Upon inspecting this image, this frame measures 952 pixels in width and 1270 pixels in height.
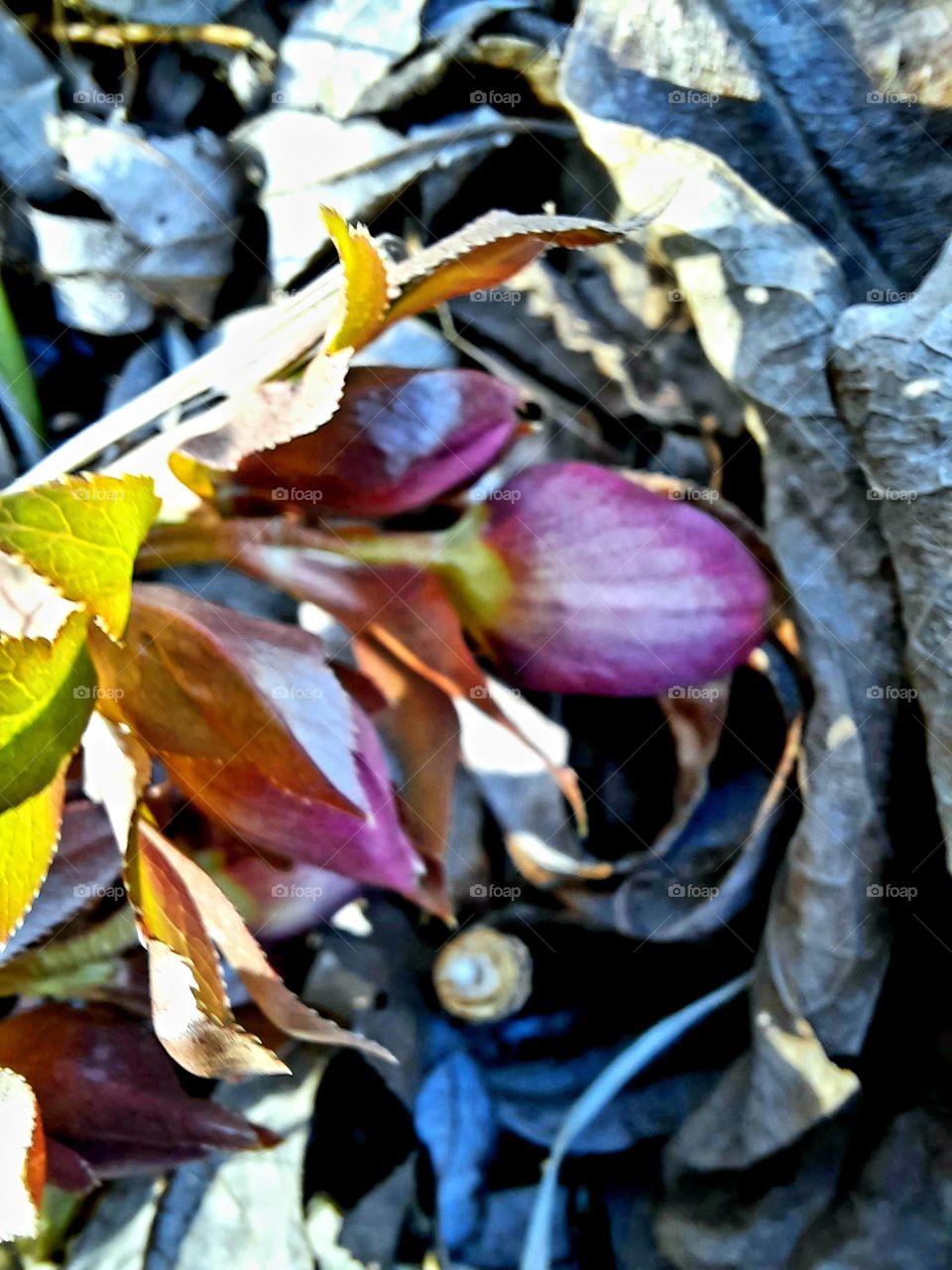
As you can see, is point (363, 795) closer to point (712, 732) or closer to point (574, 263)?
point (712, 732)

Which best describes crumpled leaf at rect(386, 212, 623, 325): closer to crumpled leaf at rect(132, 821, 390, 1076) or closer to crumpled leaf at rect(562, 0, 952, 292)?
crumpled leaf at rect(562, 0, 952, 292)

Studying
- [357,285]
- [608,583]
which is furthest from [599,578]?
[357,285]

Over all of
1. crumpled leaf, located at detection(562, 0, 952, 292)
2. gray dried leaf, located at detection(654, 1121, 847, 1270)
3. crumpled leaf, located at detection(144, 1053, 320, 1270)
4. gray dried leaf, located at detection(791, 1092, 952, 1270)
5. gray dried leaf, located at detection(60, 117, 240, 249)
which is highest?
crumpled leaf, located at detection(562, 0, 952, 292)

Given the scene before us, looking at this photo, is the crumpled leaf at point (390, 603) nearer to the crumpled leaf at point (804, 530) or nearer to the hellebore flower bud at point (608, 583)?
the hellebore flower bud at point (608, 583)

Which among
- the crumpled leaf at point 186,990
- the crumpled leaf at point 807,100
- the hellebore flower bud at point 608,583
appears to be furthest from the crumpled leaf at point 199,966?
the crumpled leaf at point 807,100

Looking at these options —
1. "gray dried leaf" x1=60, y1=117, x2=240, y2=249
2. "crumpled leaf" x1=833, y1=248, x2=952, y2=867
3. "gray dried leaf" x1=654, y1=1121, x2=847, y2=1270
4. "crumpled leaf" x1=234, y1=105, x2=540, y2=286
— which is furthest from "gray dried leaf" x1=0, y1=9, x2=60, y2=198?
"gray dried leaf" x1=654, y1=1121, x2=847, y2=1270

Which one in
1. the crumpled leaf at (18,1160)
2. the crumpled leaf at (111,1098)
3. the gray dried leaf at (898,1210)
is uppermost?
the crumpled leaf at (18,1160)
